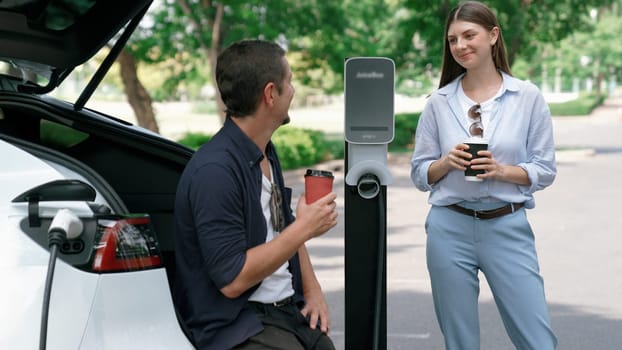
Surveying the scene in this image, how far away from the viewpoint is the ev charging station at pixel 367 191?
9.17 feet

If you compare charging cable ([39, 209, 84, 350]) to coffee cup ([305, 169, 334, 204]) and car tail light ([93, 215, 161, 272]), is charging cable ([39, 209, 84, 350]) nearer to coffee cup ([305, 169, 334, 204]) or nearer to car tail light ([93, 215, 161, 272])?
car tail light ([93, 215, 161, 272])

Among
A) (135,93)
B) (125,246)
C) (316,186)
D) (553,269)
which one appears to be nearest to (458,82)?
(316,186)

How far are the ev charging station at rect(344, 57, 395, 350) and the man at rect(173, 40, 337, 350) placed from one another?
19 centimetres

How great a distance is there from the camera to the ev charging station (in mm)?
2795

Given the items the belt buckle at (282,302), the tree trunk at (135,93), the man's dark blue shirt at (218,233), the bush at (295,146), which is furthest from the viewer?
the tree trunk at (135,93)

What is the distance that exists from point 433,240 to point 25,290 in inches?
70.4

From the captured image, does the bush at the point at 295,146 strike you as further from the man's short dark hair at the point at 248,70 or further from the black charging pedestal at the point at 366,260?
the man's short dark hair at the point at 248,70

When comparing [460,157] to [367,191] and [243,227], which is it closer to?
[367,191]

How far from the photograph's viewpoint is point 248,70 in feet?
8.45

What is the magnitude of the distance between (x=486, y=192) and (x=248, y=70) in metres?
1.19

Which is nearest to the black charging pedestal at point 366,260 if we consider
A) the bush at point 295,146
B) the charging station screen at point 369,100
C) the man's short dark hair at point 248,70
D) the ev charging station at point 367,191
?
the ev charging station at point 367,191

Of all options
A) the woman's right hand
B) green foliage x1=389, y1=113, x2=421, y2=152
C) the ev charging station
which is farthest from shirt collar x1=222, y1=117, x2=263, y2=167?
green foliage x1=389, y1=113, x2=421, y2=152

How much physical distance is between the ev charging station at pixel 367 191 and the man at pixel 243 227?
185 millimetres

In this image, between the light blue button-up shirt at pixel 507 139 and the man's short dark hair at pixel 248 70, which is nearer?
the man's short dark hair at pixel 248 70
